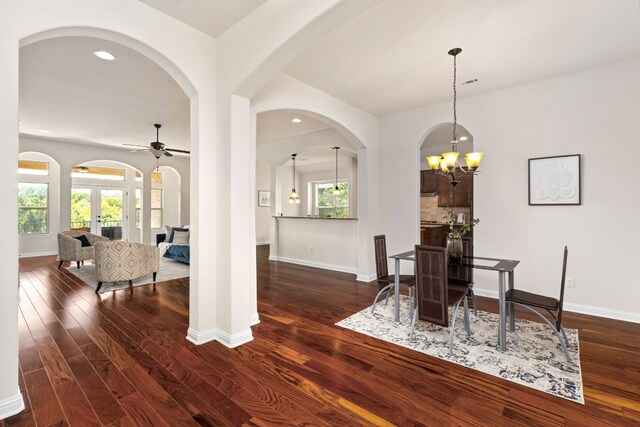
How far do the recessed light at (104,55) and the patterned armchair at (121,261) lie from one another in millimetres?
2633

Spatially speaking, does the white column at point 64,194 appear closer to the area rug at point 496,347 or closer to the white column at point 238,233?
the white column at point 238,233

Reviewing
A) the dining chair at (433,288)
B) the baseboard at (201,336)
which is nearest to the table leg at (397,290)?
the dining chair at (433,288)

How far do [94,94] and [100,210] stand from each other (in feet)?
20.2

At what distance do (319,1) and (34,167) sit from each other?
943cm

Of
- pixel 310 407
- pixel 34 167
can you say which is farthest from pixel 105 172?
pixel 310 407

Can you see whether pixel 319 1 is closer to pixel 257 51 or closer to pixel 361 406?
pixel 257 51

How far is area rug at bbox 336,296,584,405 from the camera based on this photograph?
2225mm

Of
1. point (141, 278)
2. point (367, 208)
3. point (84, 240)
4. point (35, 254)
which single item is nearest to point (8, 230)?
point (141, 278)

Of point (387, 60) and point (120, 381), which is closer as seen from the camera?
point (120, 381)

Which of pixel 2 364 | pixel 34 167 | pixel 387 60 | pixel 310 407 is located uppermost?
pixel 387 60

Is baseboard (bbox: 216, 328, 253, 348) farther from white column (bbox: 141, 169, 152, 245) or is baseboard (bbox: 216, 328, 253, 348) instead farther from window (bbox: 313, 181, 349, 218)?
window (bbox: 313, 181, 349, 218)

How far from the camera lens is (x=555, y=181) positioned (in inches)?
147

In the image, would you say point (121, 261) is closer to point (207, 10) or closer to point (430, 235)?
point (207, 10)

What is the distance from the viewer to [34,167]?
7766 millimetres
